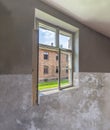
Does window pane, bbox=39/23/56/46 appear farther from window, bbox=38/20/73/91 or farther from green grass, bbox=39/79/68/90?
green grass, bbox=39/79/68/90

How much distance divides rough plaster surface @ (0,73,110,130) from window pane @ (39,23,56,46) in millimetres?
859

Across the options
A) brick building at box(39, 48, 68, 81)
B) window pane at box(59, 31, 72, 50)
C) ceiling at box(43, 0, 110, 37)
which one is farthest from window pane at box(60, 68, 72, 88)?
ceiling at box(43, 0, 110, 37)

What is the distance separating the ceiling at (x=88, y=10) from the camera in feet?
8.41

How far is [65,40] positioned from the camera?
3.58 m

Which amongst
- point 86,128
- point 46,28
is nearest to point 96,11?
point 46,28

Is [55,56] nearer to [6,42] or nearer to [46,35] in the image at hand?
[46,35]

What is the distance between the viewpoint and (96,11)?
2.87m

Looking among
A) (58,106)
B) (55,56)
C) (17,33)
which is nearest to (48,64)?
(55,56)

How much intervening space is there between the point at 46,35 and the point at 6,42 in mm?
1071

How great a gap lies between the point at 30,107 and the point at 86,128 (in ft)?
5.96

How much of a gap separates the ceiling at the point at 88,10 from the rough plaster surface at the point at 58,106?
3.90 ft

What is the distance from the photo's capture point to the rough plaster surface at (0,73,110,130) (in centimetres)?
213

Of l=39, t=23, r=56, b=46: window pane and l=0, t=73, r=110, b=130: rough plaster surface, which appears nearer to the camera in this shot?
l=0, t=73, r=110, b=130: rough plaster surface

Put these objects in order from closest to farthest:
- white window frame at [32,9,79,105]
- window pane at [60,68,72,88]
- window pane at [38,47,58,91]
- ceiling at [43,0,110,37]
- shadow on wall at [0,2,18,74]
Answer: shadow on wall at [0,2,18,74], white window frame at [32,9,79,105], ceiling at [43,0,110,37], window pane at [38,47,58,91], window pane at [60,68,72,88]
